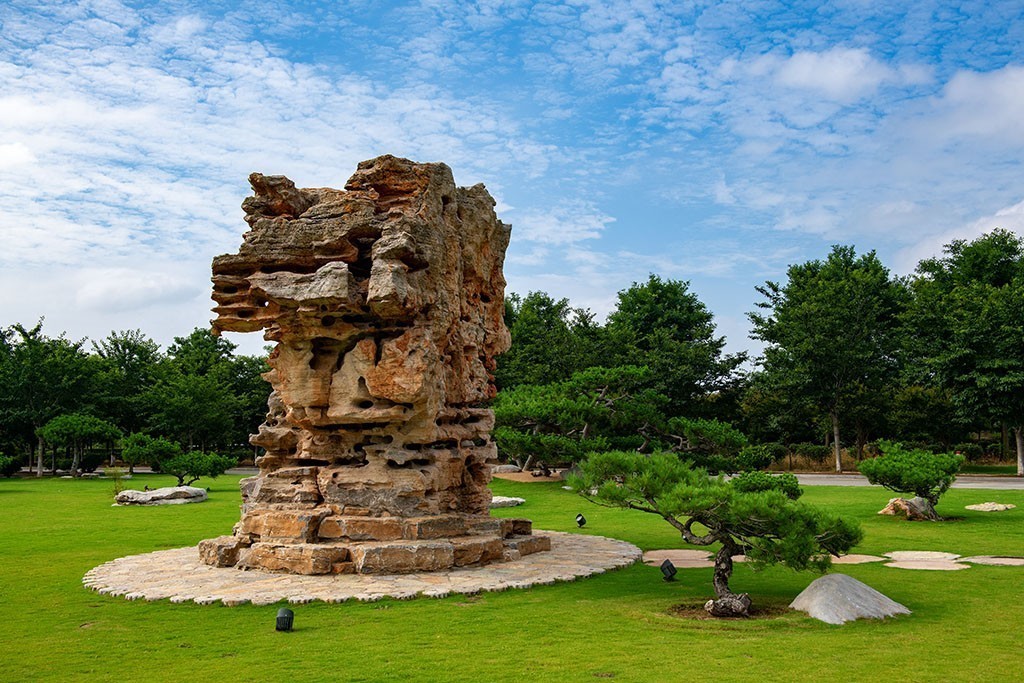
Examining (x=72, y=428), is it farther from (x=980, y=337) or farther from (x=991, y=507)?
(x=980, y=337)

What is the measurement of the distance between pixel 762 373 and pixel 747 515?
1261 inches

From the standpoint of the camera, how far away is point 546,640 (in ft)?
24.9

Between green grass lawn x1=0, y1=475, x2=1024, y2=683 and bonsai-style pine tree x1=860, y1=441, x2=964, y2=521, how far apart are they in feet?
10.7

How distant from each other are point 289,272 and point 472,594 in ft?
17.7

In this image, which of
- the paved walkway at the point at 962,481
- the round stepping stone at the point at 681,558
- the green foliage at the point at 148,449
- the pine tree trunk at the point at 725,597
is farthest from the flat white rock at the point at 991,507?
the green foliage at the point at 148,449

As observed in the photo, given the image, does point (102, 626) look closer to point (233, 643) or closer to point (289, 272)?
point (233, 643)

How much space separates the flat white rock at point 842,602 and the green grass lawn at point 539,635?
17 cm

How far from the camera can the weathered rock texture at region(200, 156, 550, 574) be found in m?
11.4

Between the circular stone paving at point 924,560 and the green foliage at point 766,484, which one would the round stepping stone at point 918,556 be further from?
the green foliage at point 766,484

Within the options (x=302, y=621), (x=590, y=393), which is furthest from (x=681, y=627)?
(x=590, y=393)

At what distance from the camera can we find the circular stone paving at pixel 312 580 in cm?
963

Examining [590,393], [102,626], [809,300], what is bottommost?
[102,626]

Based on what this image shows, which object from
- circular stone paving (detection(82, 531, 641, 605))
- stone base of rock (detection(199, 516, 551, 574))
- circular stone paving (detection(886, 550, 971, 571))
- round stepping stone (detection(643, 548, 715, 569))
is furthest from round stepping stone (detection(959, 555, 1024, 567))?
stone base of rock (detection(199, 516, 551, 574))

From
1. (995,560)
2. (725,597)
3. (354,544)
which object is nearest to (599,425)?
(995,560)
